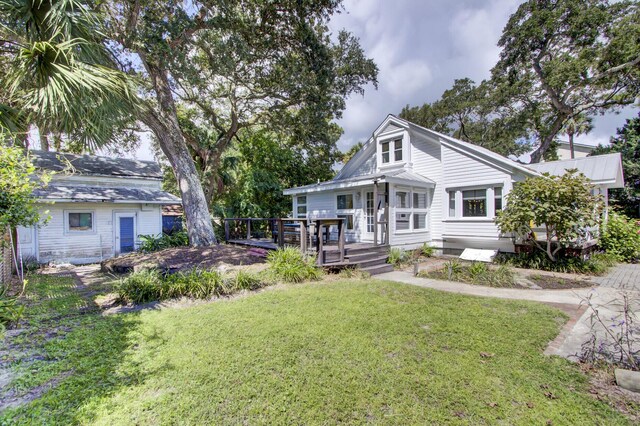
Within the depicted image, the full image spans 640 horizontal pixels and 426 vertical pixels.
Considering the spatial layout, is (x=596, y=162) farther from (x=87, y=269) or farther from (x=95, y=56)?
(x=87, y=269)

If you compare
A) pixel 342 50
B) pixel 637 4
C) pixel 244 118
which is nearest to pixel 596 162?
pixel 637 4

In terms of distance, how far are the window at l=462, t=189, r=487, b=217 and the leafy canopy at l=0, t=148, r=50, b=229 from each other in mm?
13161

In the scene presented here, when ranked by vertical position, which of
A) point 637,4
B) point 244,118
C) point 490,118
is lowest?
point 244,118

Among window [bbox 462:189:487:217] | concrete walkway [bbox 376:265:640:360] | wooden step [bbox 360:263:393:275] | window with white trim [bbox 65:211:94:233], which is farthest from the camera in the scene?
window with white trim [bbox 65:211:94:233]

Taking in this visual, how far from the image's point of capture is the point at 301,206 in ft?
50.4

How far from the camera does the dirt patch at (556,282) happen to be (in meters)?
7.41

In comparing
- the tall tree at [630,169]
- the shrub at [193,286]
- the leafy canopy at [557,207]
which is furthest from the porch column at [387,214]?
the tall tree at [630,169]

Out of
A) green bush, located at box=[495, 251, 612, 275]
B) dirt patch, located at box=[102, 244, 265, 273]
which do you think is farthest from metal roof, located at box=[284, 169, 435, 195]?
dirt patch, located at box=[102, 244, 265, 273]

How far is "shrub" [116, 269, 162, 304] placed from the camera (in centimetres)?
626

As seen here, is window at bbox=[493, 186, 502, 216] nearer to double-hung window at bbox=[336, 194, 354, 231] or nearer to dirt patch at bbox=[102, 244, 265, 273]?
double-hung window at bbox=[336, 194, 354, 231]

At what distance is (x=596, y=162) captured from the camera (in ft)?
41.8

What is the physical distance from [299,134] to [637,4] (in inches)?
801

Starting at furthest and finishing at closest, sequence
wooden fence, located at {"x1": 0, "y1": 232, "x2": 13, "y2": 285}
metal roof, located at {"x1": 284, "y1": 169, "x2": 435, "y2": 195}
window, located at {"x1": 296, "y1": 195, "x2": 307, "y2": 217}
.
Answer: window, located at {"x1": 296, "y1": 195, "x2": 307, "y2": 217}
metal roof, located at {"x1": 284, "y1": 169, "x2": 435, "y2": 195}
wooden fence, located at {"x1": 0, "y1": 232, "x2": 13, "y2": 285}

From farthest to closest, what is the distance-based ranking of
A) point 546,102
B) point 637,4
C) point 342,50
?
1. point 546,102
2. point 637,4
3. point 342,50
